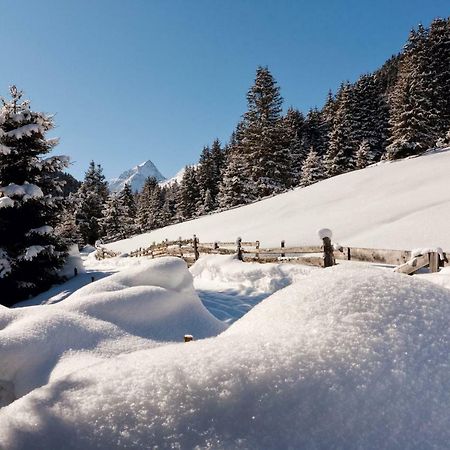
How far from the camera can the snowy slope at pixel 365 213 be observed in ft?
40.9

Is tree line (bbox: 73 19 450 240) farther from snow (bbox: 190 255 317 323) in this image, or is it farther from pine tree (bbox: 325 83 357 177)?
snow (bbox: 190 255 317 323)

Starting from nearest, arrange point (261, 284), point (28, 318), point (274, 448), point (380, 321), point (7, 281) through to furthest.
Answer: point (274, 448) < point (380, 321) < point (28, 318) < point (261, 284) < point (7, 281)

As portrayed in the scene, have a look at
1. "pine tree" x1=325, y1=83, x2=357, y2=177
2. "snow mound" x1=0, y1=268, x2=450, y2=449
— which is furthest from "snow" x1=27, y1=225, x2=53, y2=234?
"pine tree" x1=325, y1=83, x2=357, y2=177

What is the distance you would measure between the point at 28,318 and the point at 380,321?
3731 millimetres

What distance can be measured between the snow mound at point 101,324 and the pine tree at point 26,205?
9.03m

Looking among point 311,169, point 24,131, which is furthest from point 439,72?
point 24,131

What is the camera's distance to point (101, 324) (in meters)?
4.12

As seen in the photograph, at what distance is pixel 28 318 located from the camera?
13.0 ft

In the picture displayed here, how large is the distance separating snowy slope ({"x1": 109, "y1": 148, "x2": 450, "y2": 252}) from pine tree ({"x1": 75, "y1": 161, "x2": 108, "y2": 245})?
22038 mm

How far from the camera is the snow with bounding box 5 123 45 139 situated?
1287 centimetres

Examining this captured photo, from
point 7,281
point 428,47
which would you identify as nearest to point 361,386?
point 7,281

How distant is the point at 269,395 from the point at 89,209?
1874 inches

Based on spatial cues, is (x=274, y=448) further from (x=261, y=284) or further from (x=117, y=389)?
(x=261, y=284)

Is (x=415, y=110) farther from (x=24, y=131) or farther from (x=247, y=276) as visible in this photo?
(x=24, y=131)
